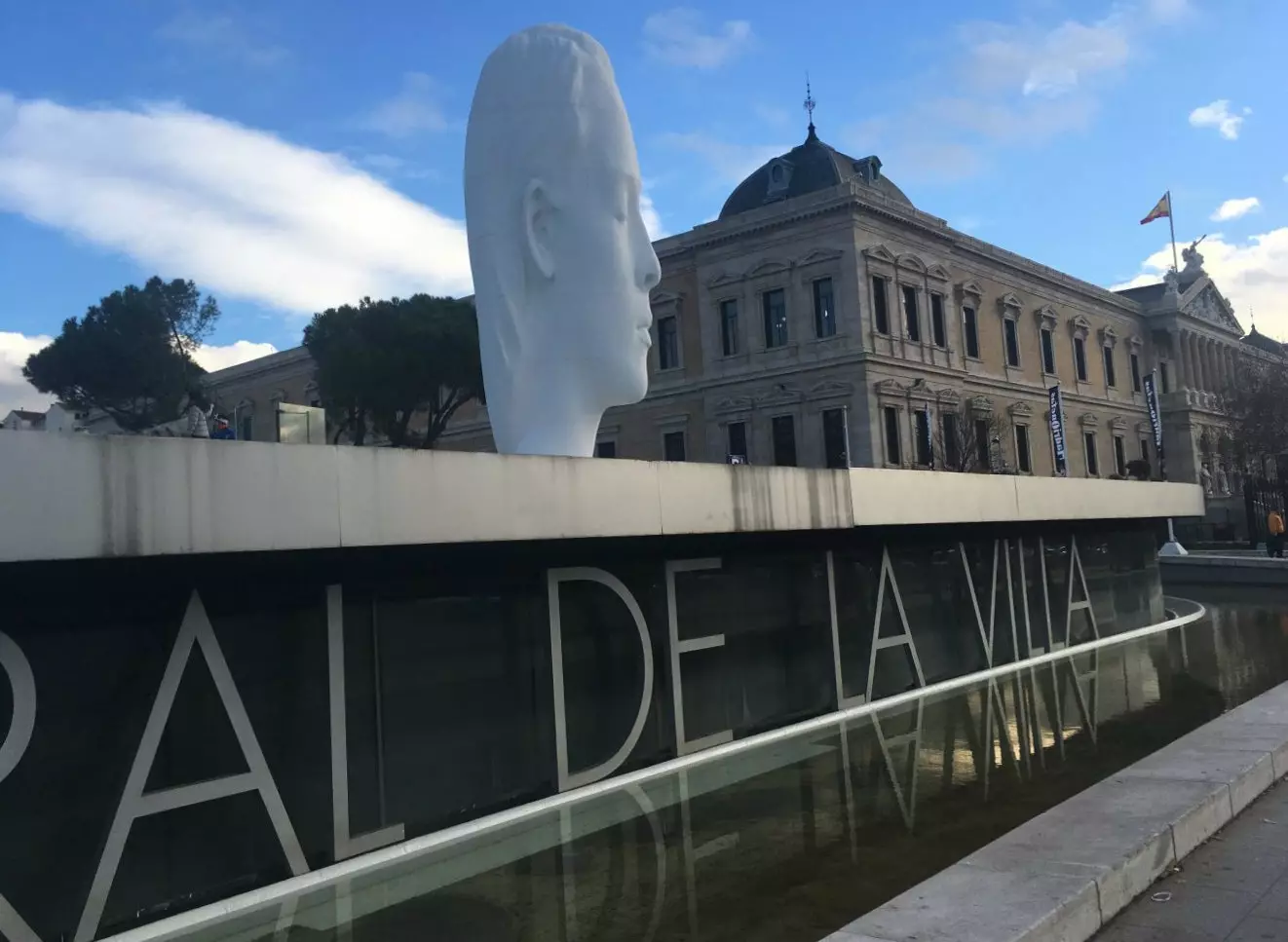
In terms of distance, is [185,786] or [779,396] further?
[779,396]

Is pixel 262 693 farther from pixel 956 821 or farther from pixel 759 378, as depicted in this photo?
pixel 759 378

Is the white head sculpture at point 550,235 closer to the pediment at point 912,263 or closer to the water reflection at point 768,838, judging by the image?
the water reflection at point 768,838

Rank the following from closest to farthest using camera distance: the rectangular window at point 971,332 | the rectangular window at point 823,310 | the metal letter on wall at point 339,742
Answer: the metal letter on wall at point 339,742, the rectangular window at point 823,310, the rectangular window at point 971,332

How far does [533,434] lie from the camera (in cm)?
890

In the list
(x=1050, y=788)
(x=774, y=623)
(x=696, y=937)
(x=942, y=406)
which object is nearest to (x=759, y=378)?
(x=942, y=406)

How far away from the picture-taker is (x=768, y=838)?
5.96 m

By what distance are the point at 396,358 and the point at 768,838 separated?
3383 centimetres

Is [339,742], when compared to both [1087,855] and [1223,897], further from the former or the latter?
[1223,897]

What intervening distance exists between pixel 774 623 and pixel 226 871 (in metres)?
5.06

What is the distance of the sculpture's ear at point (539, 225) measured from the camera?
8.77 metres

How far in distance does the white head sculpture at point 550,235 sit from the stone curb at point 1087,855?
473 centimetres

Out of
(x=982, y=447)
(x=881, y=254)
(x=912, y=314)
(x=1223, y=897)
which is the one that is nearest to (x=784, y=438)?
(x=912, y=314)

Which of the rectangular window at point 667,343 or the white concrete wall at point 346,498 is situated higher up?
the rectangular window at point 667,343

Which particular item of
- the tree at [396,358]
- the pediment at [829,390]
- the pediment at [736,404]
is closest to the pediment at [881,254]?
the pediment at [829,390]
